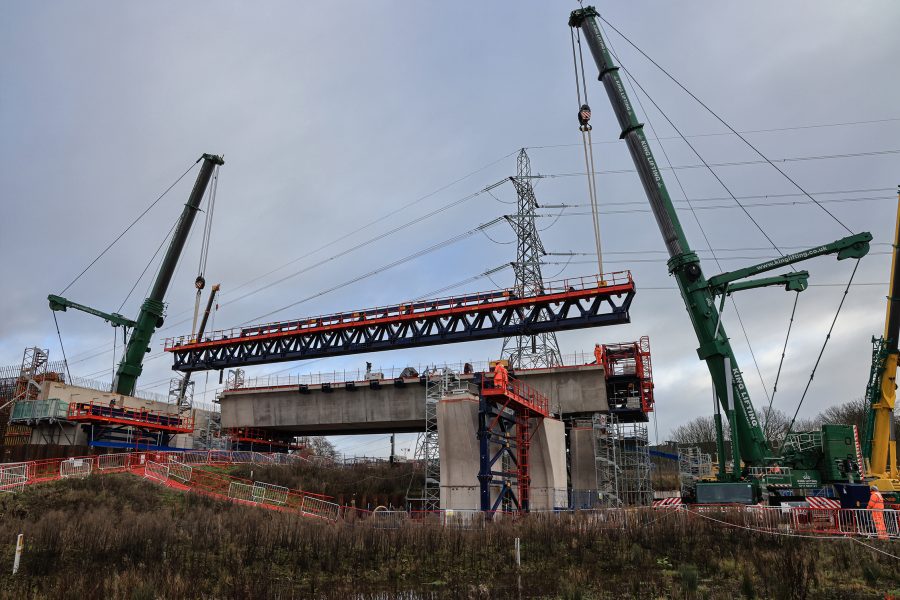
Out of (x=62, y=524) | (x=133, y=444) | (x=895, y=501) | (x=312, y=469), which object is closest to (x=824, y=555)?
(x=895, y=501)

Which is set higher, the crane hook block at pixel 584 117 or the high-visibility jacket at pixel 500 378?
the crane hook block at pixel 584 117

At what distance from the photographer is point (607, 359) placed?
120 ft

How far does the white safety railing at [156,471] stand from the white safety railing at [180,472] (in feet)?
1.24

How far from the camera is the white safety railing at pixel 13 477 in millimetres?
27745

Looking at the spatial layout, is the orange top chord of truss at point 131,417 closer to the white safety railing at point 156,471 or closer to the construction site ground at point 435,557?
the white safety railing at point 156,471

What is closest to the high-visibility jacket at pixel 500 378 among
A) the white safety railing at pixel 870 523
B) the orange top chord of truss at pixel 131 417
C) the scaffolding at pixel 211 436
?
the white safety railing at pixel 870 523

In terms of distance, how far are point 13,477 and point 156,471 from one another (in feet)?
23.0

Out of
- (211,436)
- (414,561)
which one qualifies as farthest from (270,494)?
(211,436)

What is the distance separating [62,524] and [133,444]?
94.6 ft

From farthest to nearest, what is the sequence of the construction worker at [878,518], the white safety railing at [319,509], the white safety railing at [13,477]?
the white safety railing at [319,509], the white safety railing at [13,477], the construction worker at [878,518]

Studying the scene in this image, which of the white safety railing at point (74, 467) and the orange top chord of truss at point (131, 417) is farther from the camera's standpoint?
the orange top chord of truss at point (131, 417)

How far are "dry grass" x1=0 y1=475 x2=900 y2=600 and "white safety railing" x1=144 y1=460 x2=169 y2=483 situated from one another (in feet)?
21.2

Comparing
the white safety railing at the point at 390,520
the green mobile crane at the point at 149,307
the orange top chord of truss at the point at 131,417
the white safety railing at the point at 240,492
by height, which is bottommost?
the white safety railing at the point at 390,520

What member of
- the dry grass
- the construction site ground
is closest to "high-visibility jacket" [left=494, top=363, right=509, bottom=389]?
the construction site ground
